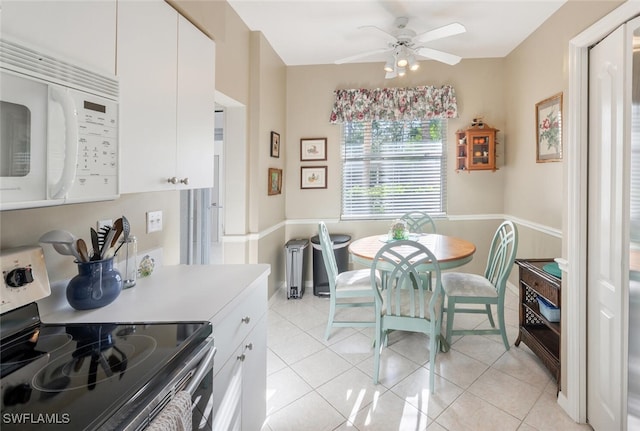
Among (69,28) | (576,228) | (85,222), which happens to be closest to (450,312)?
(576,228)

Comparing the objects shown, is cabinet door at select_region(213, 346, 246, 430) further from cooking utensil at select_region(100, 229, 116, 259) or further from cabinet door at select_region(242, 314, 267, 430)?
cooking utensil at select_region(100, 229, 116, 259)

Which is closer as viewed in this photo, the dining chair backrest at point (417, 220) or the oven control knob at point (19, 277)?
the oven control knob at point (19, 277)

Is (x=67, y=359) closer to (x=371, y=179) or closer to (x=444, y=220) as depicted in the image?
(x=371, y=179)

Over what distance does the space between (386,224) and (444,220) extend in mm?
735

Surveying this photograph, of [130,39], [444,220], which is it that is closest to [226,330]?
[130,39]

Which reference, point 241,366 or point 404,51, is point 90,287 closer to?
point 241,366

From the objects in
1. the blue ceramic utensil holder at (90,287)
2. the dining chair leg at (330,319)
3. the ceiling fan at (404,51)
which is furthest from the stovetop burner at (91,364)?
the ceiling fan at (404,51)

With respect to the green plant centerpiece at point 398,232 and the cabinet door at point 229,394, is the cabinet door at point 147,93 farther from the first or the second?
the green plant centerpiece at point 398,232

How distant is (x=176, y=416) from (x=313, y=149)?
3.61 meters

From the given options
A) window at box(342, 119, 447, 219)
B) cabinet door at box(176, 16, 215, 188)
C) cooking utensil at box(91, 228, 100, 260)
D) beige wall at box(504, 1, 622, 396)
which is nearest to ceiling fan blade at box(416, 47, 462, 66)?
beige wall at box(504, 1, 622, 396)

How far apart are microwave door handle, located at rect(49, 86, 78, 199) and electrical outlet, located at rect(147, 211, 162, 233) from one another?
0.86 meters

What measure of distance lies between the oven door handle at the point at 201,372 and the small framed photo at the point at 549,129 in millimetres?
3242

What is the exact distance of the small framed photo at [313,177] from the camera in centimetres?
415

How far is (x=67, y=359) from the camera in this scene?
0.85 m
